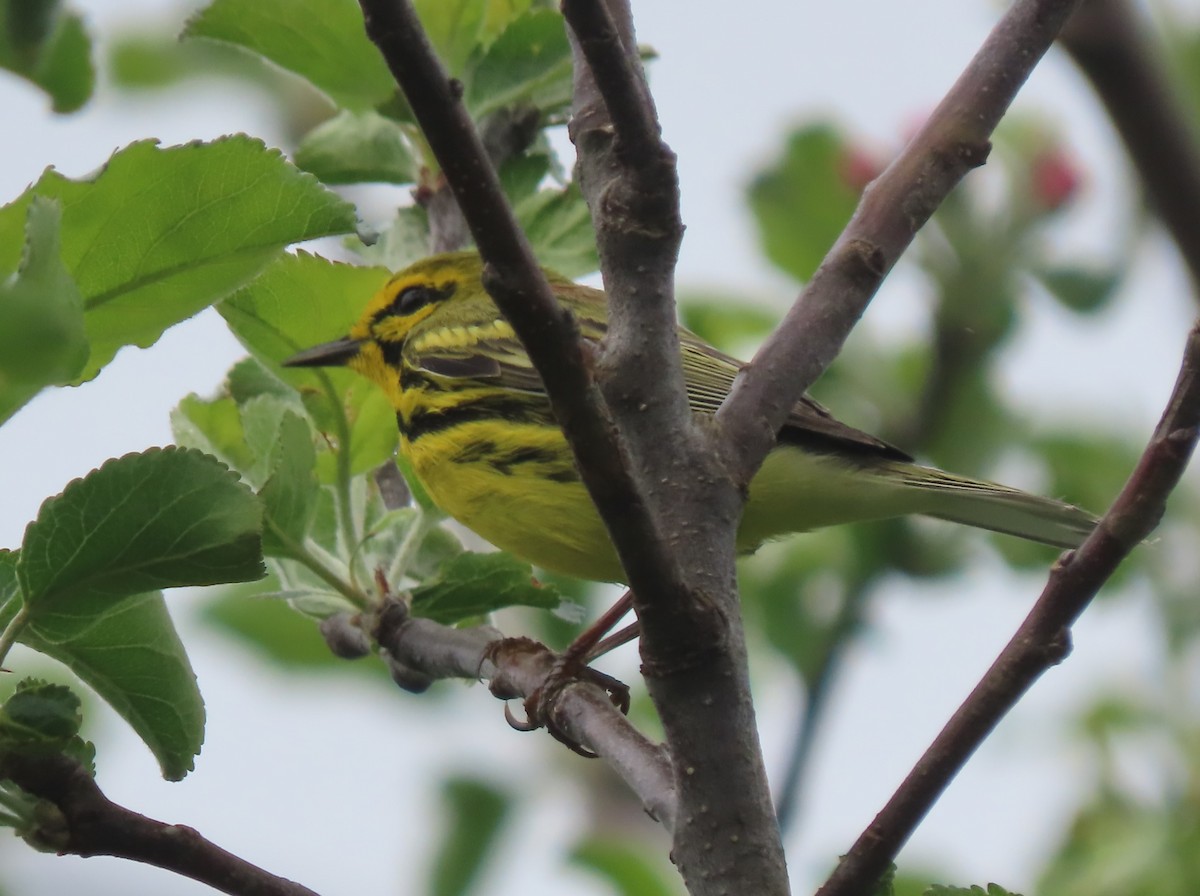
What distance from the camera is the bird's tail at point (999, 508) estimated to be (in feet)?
10.9

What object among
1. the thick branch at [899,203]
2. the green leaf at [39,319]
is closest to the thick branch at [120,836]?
the green leaf at [39,319]

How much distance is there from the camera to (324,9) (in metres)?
2.58

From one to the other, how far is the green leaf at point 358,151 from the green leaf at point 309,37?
11 cm

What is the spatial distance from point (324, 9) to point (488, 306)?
1703 mm

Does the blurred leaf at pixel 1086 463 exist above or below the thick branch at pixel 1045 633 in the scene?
above

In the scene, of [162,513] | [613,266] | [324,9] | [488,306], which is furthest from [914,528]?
[162,513]

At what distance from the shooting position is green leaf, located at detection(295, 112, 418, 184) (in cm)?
284

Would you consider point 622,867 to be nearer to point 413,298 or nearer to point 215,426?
point 215,426

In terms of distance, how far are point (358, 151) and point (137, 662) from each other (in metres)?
1.46

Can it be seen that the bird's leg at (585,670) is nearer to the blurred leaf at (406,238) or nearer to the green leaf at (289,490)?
the green leaf at (289,490)

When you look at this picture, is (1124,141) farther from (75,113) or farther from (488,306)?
(488,306)

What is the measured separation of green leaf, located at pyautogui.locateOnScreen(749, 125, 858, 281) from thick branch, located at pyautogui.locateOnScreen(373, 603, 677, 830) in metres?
1.71

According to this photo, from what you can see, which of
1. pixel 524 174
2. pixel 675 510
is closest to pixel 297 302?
pixel 524 174

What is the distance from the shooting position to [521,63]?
2.71 meters
